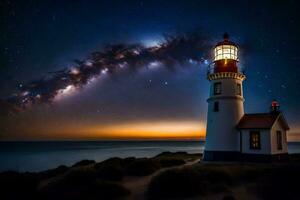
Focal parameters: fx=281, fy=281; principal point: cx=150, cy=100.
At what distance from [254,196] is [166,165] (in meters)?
9.12

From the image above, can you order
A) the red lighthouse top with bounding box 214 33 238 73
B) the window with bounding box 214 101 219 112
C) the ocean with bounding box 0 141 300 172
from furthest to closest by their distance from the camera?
the ocean with bounding box 0 141 300 172 < the window with bounding box 214 101 219 112 < the red lighthouse top with bounding box 214 33 238 73

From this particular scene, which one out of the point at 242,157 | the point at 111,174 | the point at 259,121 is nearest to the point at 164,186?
the point at 111,174

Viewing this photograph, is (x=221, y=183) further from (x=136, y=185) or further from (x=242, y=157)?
(x=242, y=157)

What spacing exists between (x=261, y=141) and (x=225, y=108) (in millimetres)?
3353

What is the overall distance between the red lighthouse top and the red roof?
366 cm

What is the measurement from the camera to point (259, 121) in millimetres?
20266

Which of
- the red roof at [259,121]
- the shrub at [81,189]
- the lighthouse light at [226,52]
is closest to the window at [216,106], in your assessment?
the red roof at [259,121]

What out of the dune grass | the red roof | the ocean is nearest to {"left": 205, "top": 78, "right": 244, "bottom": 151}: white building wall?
the red roof

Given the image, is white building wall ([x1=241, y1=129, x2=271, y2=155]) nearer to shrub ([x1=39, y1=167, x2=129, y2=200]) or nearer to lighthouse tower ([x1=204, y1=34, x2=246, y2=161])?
lighthouse tower ([x1=204, y1=34, x2=246, y2=161])

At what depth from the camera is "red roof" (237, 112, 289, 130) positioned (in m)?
19.7

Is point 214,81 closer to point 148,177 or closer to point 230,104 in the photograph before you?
point 230,104

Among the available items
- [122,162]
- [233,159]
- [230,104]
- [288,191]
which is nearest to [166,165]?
[122,162]

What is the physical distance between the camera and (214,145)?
20.6m

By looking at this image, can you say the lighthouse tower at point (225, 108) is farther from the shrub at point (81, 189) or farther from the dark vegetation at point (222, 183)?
the shrub at point (81, 189)
